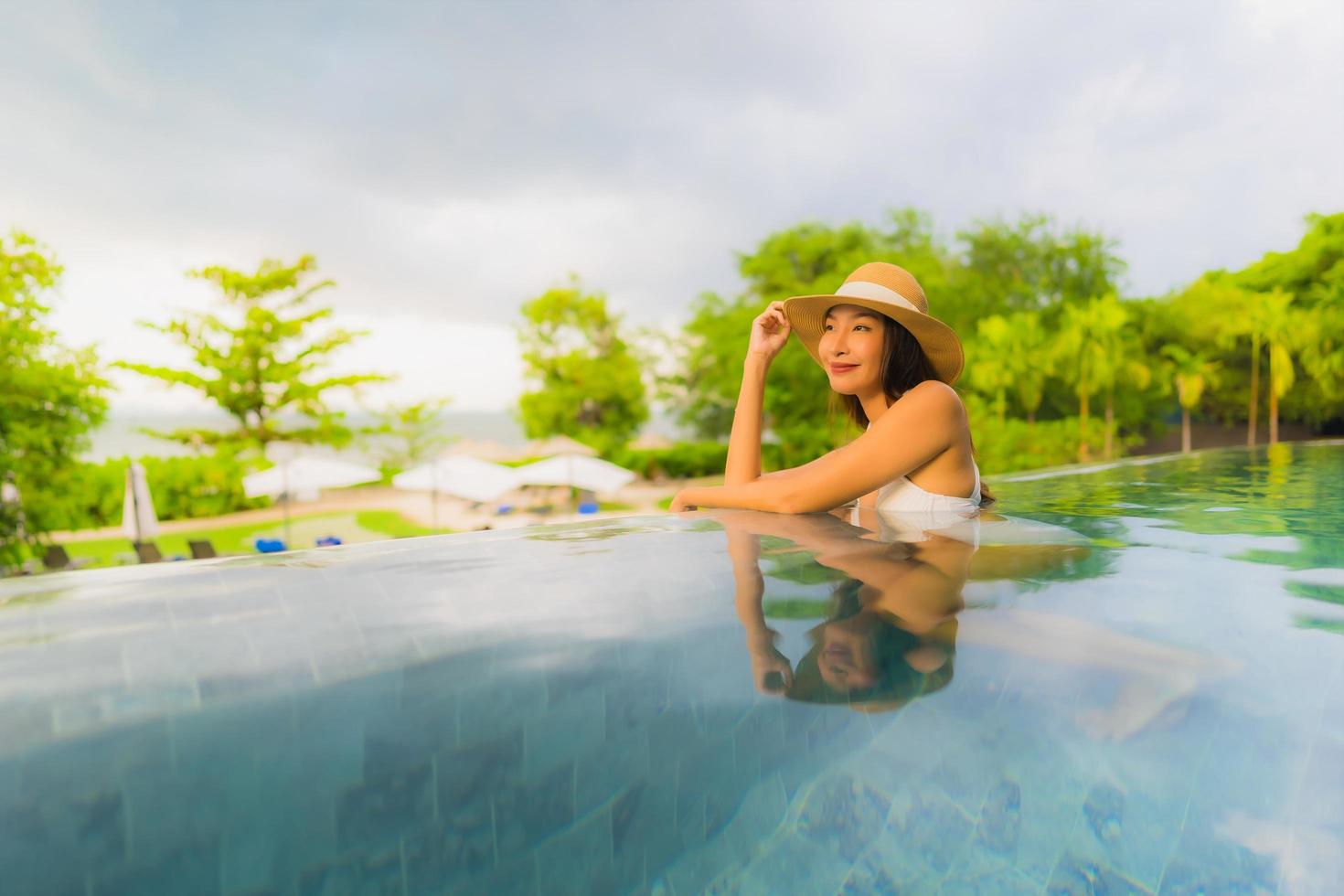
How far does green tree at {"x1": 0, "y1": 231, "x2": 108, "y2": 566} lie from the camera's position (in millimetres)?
9961

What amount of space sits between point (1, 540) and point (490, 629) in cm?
1279

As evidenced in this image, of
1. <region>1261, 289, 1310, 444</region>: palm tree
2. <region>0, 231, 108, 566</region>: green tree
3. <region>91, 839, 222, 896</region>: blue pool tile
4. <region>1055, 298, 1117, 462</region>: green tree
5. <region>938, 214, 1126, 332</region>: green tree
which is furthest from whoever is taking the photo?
<region>938, 214, 1126, 332</region>: green tree

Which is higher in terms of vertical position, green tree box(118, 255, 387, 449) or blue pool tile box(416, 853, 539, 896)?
green tree box(118, 255, 387, 449)

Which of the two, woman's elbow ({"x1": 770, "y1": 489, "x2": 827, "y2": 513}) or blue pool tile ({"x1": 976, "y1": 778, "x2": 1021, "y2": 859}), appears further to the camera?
woman's elbow ({"x1": 770, "y1": 489, "x2": 827, "y2": 513})

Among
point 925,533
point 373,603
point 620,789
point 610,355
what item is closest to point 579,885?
point 620,789


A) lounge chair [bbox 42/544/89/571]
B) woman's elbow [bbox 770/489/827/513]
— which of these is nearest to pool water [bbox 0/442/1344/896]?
woman's elbow [bbox 770/489/827/513]

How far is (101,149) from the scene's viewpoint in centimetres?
4553

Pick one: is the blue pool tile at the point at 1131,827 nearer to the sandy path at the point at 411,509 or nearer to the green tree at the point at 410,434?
A: the sandy path at the point at 411,509

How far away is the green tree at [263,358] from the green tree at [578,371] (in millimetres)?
10041

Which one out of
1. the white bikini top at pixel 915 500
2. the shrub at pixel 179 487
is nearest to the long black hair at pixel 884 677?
the white bikini top at pixel 915 500

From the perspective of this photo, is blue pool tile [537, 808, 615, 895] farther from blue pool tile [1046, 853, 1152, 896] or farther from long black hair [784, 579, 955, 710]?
blue pool tile [1046, 853, 1152, 896]

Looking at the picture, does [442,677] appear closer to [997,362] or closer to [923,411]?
[923,411]

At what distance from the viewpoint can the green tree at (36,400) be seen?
32.7 ft

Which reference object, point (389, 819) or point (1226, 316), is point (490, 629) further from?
point (1226, 316)
